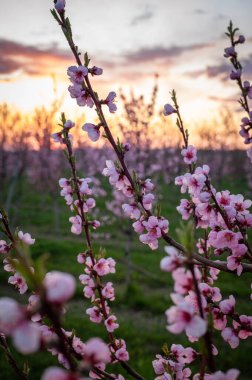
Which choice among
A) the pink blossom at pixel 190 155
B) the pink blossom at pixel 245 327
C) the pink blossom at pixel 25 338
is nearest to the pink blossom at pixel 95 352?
the pink blossom at pixel 25 338

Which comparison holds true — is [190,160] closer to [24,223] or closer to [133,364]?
[133,364]

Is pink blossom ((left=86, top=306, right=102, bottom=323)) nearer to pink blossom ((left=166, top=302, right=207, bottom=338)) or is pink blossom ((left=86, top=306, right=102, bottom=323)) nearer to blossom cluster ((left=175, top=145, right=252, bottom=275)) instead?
blossom cluster ((left=175, top=145, right=252, bottom=275))

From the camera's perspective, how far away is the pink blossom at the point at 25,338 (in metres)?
Result: 0.75

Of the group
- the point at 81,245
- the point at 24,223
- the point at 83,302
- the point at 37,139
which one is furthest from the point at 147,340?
the point at 24,223

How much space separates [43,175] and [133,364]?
16280 millimetres

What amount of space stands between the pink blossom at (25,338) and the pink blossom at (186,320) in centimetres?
40

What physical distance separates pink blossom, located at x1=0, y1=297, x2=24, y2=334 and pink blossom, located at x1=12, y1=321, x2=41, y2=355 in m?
0.02

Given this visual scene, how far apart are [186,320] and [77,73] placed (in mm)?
1667

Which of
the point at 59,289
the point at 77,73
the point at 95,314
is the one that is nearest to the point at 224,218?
the point at 95,314

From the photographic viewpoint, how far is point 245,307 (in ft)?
25.1

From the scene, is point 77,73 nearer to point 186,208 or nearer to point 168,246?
point 186,208

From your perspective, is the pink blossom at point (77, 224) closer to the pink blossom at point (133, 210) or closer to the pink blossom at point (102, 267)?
the pink blossom at point (102, 267)

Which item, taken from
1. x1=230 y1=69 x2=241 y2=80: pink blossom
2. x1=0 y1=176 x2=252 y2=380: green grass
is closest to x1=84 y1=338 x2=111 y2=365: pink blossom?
x1=230 y1=69 x2=241 y2=80: pink blossom

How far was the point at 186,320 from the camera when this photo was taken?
97 cm
